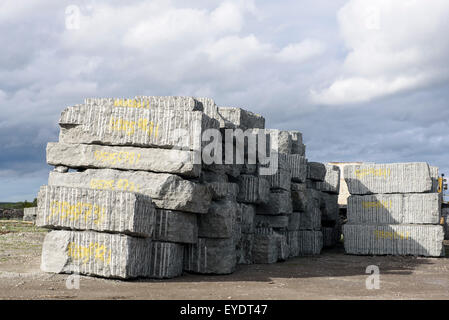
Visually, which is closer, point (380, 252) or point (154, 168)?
point (154, 168)

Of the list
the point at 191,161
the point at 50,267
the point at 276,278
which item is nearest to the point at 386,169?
the point at 276,278

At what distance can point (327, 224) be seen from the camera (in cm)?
1580

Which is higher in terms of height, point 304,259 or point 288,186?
point 288,186

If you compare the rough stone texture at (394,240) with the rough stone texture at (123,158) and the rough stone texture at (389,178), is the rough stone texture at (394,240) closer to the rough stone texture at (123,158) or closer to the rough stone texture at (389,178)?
the rough stone texture at (389,178)

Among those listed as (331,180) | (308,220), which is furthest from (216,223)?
(331,180)

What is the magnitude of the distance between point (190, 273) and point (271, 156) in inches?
158

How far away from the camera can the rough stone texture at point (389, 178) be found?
12883mm

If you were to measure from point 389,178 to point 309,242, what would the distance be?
2.67 meters

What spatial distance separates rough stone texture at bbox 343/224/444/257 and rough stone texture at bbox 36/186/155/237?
24.1ft

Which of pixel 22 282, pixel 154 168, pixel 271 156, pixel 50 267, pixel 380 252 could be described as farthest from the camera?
pixel 380 252

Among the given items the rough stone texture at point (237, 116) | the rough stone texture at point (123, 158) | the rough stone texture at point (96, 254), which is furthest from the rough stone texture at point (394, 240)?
the rough stone texture at point (96, 254)

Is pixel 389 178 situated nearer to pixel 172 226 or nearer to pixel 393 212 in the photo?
pixel 393 212

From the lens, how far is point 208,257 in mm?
8844

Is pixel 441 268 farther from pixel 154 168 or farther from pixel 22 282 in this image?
pixel 22 282
